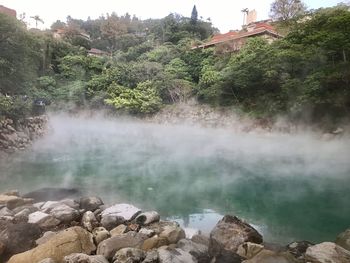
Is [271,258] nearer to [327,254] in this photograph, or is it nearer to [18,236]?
[327,254]

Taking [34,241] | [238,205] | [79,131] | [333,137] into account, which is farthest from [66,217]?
[79,131]

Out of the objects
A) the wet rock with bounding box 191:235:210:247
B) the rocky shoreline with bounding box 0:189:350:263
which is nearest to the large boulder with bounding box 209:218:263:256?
the rocky shoreline with bounding box 0:189:350:263

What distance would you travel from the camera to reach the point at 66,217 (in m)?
4.70

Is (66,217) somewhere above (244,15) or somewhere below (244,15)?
below

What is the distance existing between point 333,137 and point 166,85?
33.5 feet

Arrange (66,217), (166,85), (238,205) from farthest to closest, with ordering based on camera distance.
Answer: (166,85) → (238,205) → (66,217)

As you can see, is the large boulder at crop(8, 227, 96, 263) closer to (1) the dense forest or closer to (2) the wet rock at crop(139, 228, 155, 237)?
(2) the wet rock at crop(139, 228, 155, 237)

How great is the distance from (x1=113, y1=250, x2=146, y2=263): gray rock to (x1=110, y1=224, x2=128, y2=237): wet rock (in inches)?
27.0

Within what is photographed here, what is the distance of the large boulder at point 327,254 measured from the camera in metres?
3.53

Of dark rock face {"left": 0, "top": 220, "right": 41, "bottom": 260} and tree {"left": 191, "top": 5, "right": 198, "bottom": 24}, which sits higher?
tree {"left": 191, "top": 5, "right": 198, "bottom": 24}

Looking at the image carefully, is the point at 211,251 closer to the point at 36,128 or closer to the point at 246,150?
the point at 246,150

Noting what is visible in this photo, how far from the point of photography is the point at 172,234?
13.8ft

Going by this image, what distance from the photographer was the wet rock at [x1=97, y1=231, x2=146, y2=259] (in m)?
3.72

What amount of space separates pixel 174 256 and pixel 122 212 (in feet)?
4.73
